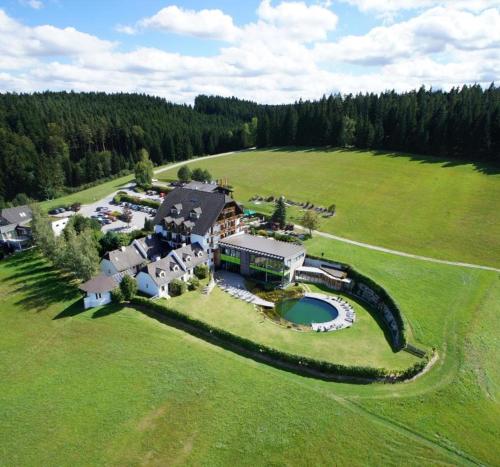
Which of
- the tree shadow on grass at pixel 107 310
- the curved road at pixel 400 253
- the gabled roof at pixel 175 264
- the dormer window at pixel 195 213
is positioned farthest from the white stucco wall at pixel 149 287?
the curved road at pixel 400 253

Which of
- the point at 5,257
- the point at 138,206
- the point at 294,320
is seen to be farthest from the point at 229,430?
the point at 138,206

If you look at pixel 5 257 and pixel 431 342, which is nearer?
pixel 431 342

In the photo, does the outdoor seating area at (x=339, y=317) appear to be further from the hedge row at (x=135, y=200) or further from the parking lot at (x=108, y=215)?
the hedge row at (x=135, y=200)

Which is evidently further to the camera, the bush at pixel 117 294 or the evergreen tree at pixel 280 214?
the evergreen tree at pixel 280 214

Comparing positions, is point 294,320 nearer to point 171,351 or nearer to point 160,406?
point 171,351

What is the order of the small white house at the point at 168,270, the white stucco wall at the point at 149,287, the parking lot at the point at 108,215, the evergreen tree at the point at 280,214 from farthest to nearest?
the parking lot at the point at 108,215, the evergreen tree at the point at 280,214, the small white house at the point at 168,270, the white stucco wall at the point at 149,287

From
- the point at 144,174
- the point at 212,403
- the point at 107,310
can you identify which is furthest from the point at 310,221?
the point at 144,174

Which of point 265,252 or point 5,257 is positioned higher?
point 265,252
